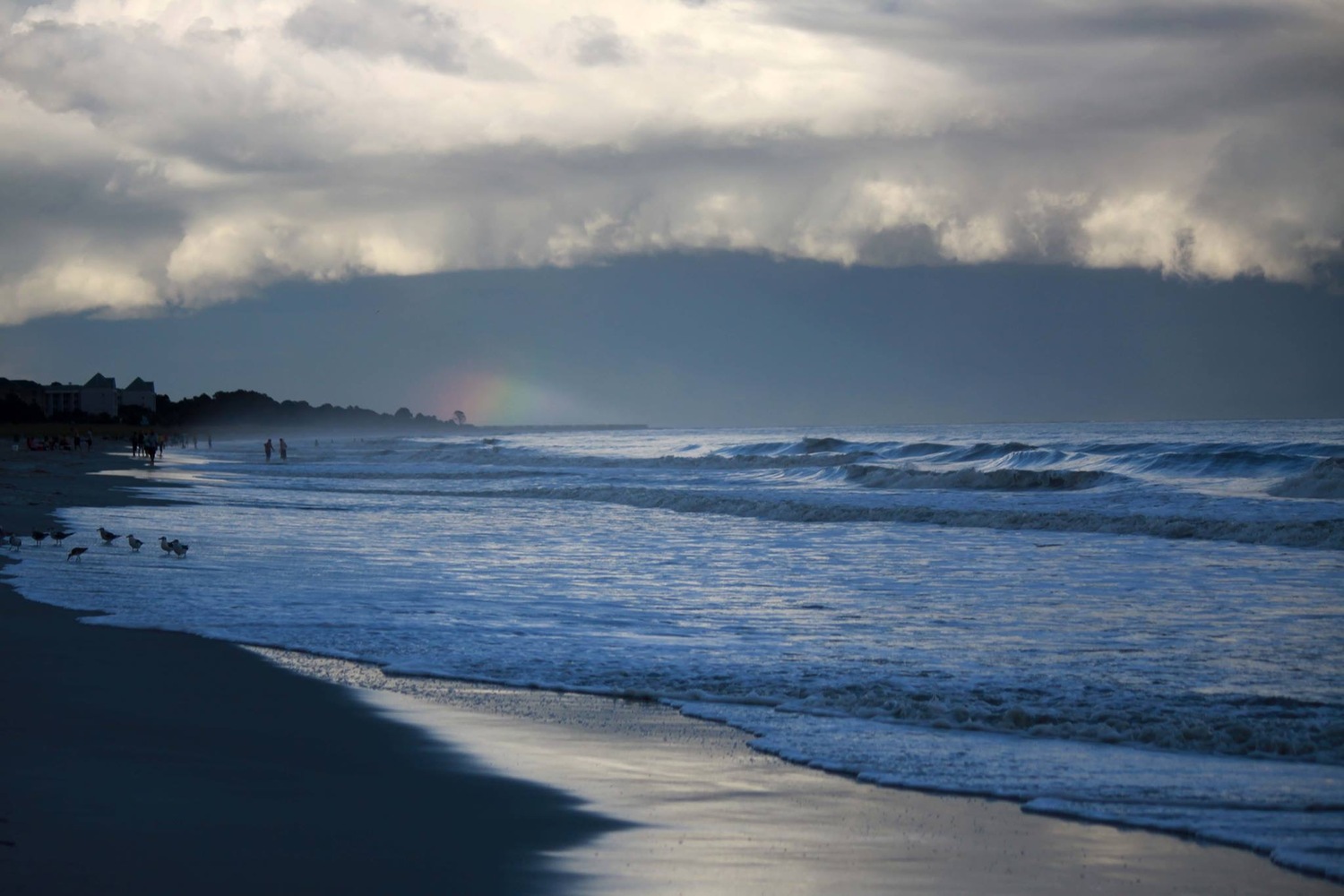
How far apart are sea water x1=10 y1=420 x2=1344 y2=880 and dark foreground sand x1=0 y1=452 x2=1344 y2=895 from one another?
0.48 metres

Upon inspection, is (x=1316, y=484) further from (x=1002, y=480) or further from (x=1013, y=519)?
(x=1013, y=519)

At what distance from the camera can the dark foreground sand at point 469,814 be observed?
15.6 feet

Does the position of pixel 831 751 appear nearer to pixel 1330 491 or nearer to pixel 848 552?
pixel 848 552

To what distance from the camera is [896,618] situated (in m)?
11.8

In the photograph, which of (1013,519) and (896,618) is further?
(1013,519)

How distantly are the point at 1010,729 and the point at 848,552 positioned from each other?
37.2 ft

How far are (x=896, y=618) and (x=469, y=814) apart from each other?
695cm

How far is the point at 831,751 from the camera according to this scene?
22.8 feet

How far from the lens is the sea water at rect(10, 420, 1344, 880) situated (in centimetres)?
672

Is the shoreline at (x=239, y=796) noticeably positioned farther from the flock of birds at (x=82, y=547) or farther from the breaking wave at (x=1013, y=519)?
the breaking wave at (x=1013, y=519)

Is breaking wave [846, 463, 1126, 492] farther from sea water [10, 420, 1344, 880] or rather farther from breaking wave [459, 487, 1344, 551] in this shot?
breaking wave [459, 487, 1344, 551]

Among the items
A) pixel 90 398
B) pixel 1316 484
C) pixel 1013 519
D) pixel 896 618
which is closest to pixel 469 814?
pixel 896 618

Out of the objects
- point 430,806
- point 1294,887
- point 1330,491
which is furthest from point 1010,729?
point 1330,491

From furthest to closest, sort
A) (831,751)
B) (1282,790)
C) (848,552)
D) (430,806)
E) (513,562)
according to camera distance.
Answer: (848,552), (513,562), (831,751), (1282,790), (430,806)
